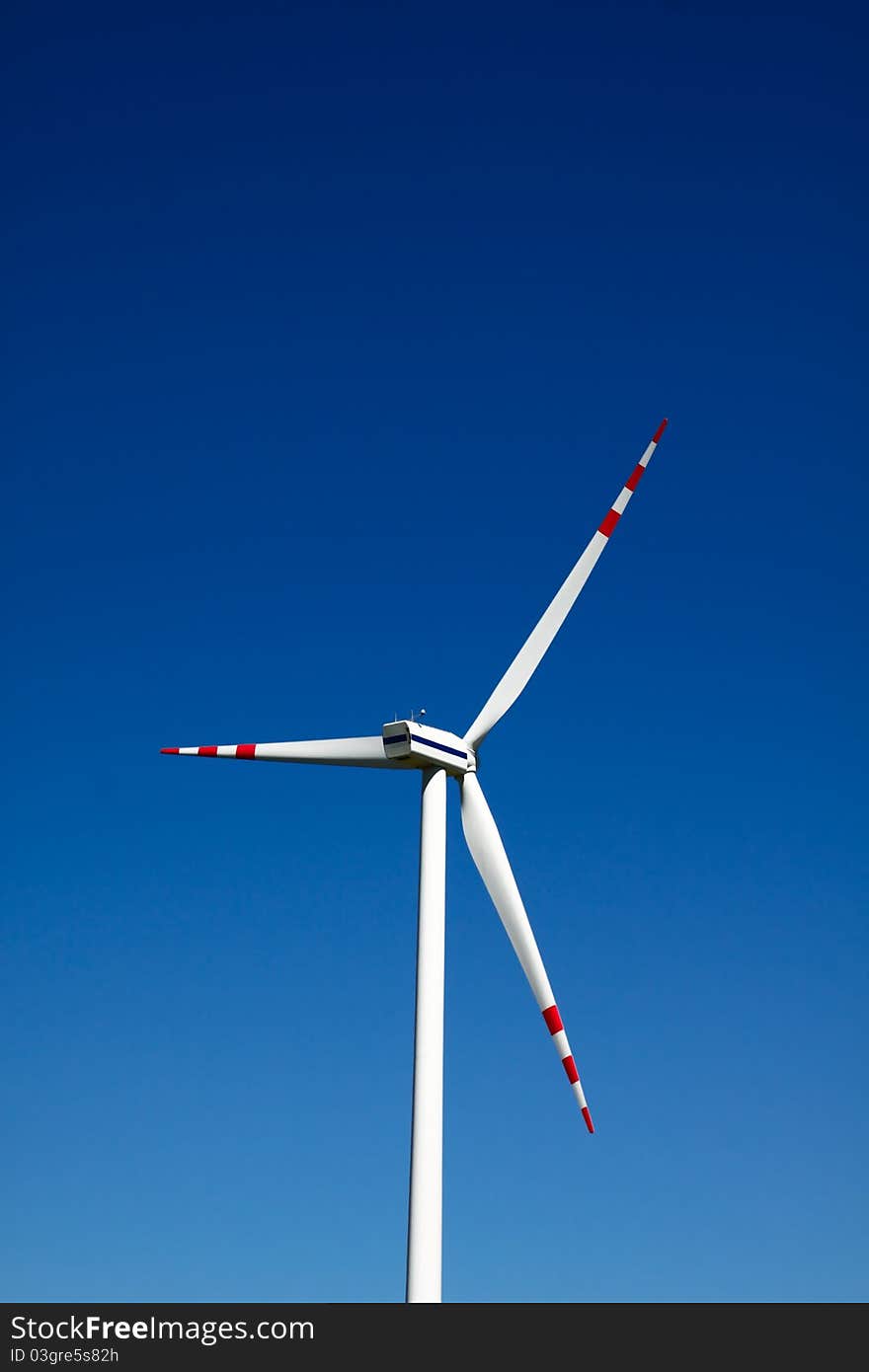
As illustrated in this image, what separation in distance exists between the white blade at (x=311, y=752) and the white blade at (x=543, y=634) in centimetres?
259

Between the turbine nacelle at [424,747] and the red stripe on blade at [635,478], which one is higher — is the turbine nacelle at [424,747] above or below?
below

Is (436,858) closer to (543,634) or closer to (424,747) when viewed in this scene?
(424,747)

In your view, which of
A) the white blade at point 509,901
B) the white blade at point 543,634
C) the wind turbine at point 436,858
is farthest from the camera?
the white blade at point 543,634

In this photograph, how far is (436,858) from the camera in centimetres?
3638

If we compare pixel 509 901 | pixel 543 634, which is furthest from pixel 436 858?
pixel 543 634

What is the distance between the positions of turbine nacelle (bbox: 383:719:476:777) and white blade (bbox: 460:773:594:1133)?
68 centimetres

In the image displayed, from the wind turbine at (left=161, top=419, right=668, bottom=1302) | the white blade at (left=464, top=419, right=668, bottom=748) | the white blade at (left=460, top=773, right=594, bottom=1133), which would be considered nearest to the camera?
the wind turbine at (left=161, top=419, right=668, bottom=1302)

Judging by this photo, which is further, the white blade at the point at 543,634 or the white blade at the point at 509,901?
the white blade at the point at 543,634

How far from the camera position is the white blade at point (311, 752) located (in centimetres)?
3822

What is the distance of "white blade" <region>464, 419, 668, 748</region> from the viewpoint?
39250 mm

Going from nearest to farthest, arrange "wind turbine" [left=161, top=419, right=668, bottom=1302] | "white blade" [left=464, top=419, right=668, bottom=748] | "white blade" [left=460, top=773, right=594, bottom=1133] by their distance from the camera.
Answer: "wind turbine" [left=161, top=419, right=668, bottom=1302], "white blade" [left=460, top=773, right=594, bottom=1133], "white blade" [left=464, top=419, right=668, bottom=748]
